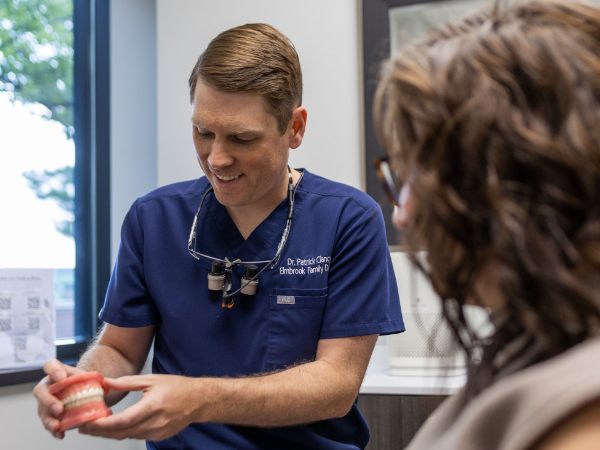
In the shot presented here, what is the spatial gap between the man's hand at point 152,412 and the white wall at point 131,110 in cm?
141

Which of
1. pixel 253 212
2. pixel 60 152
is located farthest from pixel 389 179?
pixel 60 152

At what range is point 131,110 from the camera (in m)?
2.58

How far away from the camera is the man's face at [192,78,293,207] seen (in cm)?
130

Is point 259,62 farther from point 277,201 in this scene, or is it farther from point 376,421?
point 376,421

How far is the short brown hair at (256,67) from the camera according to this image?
1.30 metres

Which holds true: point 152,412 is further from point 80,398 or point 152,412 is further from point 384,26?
point 384,26

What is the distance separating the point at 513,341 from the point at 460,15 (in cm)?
31

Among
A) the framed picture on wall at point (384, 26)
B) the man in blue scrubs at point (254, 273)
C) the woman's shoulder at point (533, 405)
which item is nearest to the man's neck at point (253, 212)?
the man in blue scrubs at point (254, 273)

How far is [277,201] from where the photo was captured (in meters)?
1.45

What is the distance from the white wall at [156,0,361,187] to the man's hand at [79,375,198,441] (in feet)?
4.55

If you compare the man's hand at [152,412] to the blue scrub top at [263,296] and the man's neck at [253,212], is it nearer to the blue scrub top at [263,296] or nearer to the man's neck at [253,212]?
the blue scrub top at [263,296]

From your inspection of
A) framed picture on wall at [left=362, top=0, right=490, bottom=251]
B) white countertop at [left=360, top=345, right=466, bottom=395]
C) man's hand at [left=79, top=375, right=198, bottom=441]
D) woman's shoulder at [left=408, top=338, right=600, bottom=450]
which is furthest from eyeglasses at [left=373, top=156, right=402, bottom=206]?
framed picture on wall at [left=362, top=0, right=490, bottom=251]

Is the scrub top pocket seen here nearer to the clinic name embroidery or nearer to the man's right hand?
the clinic name embroidery

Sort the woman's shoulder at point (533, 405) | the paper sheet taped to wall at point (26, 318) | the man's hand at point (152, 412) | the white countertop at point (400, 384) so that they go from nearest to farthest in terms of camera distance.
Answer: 1. the woman's shoulder at point (533, 405)
2. the man's hand at point (152, 412)
3. the white countertop at point (400, 384)
4. the paper sheet taped to wall at point (26, 318)
